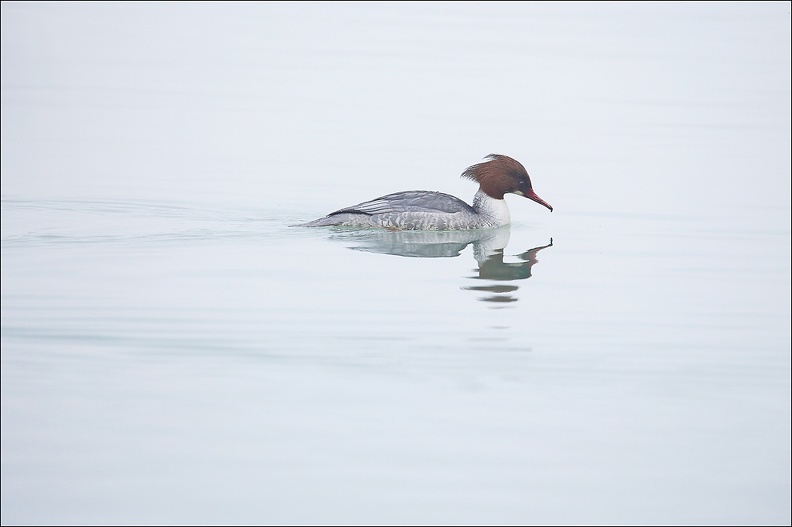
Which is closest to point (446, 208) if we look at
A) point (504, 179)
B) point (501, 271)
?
point (504, 179)

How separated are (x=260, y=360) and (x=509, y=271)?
13.2ft

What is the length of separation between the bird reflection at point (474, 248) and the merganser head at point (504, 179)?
1.45ft

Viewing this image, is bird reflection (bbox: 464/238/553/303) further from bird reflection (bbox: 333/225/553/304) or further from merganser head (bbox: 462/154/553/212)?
merganser head (bbox: 462/154/553/212)

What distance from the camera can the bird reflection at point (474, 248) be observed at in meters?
11.2

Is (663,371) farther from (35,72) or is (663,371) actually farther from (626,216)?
(35,72)

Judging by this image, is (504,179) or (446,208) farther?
(504,179)

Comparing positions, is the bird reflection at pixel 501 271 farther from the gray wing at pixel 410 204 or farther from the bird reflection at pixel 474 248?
the gray wing at pixel 410 204

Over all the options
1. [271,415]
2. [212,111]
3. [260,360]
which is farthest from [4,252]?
[212,111]

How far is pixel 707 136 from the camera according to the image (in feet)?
68.5

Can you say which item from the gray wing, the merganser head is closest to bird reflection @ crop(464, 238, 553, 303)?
the gray wing

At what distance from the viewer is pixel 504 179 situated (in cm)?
1470

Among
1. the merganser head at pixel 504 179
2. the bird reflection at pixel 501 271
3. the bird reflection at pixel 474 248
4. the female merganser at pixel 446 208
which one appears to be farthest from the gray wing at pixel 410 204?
the bird reflection at pixel 501 271

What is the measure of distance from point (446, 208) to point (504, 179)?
1.05 metres

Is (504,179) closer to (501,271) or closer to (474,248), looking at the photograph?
(474,248)
